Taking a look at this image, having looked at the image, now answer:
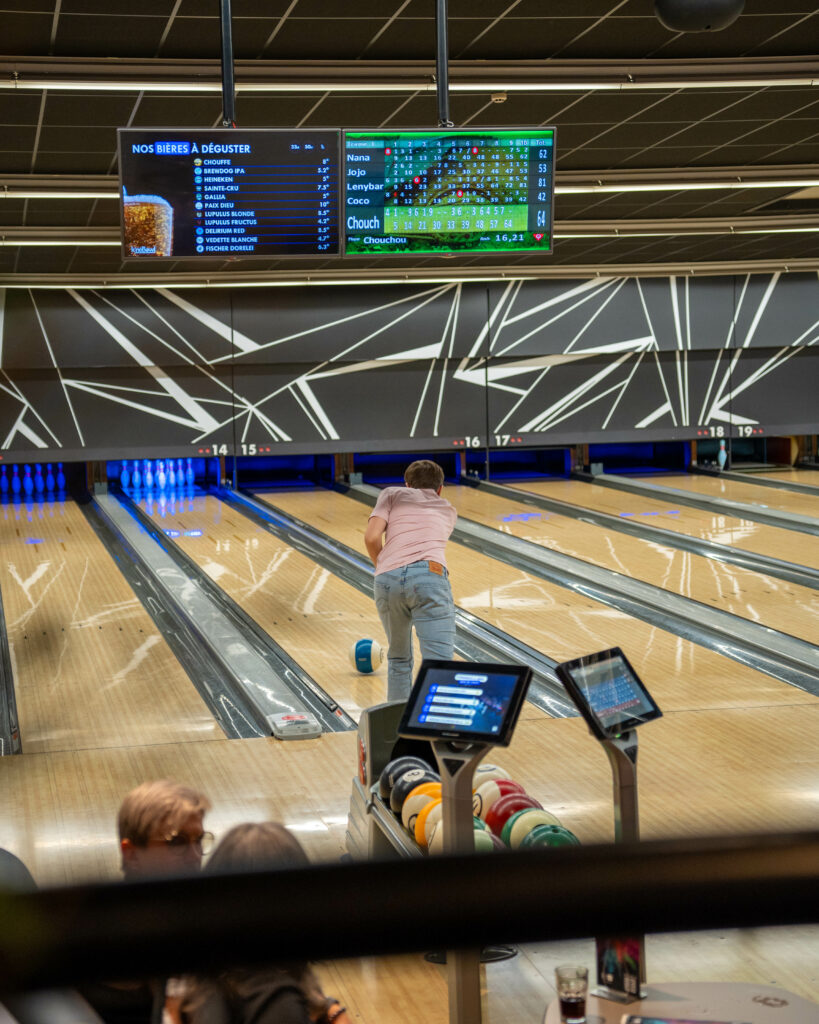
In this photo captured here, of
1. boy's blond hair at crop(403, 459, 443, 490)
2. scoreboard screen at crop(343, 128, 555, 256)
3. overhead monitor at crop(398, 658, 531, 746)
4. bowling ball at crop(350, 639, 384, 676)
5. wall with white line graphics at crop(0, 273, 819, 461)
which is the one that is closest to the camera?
overhead monitor at crop(398, 658, 531, 746)

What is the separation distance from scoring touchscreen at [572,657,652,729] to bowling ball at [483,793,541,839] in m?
0.78

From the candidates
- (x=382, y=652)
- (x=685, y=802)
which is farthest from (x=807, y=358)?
(x=685, y=802)

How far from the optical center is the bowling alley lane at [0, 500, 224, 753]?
531 centimetres

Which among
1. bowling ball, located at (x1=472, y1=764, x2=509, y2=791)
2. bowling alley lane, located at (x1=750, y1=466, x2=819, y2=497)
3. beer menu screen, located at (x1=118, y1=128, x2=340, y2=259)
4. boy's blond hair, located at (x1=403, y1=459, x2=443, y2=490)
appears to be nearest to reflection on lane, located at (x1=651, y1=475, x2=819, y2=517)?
bowling alley lane, located at (x1=750, y1=466, x2=819, y2=497)

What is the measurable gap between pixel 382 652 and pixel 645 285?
8.86m

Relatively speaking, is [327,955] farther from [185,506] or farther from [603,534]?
[185,506]

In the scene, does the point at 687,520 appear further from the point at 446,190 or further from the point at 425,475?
the point at 446,190

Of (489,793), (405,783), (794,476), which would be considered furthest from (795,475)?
(405,783)

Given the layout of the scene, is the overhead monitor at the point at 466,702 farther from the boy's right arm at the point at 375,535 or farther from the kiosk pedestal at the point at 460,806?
the boy's right arm at the point at 375,535

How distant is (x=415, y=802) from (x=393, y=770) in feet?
0.90

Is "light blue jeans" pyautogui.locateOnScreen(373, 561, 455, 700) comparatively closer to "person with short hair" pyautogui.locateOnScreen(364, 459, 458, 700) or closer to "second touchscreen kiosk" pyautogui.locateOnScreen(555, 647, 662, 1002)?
"person with short hair" pyautogui.locateOnScreen(364, 459, 458, 700)

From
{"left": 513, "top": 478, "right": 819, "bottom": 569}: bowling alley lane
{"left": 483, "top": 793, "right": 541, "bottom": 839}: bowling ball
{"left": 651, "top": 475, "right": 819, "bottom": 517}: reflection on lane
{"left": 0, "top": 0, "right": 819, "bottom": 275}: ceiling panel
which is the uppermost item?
{"left": 0, "top": 0, "right": 819, "bottom": 275}: ceiling panel

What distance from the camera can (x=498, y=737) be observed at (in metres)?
2.42

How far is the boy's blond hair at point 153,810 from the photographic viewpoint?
7.36 ft
